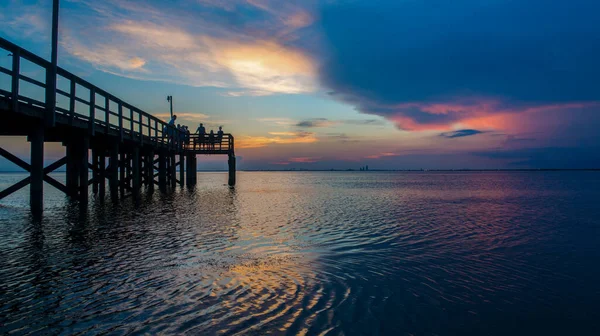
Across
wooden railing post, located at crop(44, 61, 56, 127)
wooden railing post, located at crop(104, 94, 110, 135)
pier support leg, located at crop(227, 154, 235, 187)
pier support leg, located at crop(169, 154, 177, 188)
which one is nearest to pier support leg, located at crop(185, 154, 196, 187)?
pier support leg, located at crop(227, 154, 235, 187)

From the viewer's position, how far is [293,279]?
656cm

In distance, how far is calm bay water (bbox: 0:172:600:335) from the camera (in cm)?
475

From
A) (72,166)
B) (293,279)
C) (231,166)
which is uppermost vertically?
(231,166)

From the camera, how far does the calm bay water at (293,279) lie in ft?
15.6

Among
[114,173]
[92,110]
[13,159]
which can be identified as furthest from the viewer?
[114,173]

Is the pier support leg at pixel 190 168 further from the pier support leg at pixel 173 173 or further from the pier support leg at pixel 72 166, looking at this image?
the pier support leg at pixel 72 166

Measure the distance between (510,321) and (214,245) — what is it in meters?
6.64

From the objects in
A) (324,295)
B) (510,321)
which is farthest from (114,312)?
→ (510,321)

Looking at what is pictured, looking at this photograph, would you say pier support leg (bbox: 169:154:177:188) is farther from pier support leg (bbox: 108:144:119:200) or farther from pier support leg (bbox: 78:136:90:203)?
pier support leg (bbox: 78:136:90:203)

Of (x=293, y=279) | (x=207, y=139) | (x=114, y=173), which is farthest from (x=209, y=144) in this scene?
(x=293, y=279)

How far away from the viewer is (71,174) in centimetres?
2089

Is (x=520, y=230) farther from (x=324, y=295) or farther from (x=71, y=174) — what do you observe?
(x=71, y=174)

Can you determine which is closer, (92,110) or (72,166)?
(92,110)

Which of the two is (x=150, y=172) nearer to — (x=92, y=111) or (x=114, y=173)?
(x=114, y=173)
